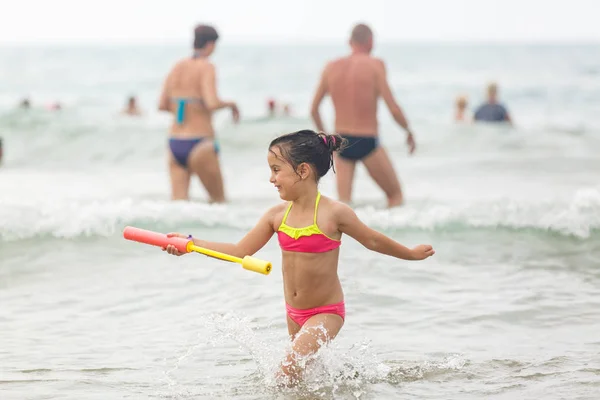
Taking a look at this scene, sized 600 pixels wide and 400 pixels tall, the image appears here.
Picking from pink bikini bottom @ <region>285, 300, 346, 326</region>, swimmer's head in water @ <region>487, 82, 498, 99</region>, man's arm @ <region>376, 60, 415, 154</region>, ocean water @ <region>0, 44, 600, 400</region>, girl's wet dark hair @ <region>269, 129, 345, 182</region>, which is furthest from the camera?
swimmer's head in water @ <region>487, 82, 498, 99</region>

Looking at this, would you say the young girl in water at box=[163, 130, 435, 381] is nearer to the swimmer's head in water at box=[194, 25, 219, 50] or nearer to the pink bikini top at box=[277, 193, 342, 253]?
the pink bikini top at box=[277, 193, 342, 253]

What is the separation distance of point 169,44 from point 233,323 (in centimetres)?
6915

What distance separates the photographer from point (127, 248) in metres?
7.72

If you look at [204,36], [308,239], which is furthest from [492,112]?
[308,239]

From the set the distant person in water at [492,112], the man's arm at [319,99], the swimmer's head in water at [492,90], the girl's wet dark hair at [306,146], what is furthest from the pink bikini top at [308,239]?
the distant person in water at [492,112]

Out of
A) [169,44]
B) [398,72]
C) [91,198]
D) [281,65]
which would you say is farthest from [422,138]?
[169,44]

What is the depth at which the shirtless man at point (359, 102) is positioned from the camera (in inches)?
334

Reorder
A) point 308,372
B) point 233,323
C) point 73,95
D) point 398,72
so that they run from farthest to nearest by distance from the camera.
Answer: point 398,72 → point 73,95 → point 233,323 → point 308,372

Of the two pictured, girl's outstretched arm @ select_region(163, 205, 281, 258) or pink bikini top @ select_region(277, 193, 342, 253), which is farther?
girl's outstretched arm @ select_region(163, 205, 281, 258)

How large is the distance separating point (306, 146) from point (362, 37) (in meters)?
4.36

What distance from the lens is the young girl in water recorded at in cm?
433

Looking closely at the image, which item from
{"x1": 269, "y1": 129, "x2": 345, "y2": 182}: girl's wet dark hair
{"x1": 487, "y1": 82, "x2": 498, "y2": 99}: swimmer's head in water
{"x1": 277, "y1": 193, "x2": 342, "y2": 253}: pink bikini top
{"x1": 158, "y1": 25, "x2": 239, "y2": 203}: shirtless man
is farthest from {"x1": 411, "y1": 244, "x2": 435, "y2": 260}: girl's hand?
{"x1": 487, "y1": 82, "x2": 498, "y2": 99}: swimmer's head in water

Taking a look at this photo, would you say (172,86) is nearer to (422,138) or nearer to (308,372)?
(308,372)

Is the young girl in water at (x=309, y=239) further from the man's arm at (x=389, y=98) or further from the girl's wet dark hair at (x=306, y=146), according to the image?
the man's arm at (x=389, y=98)
